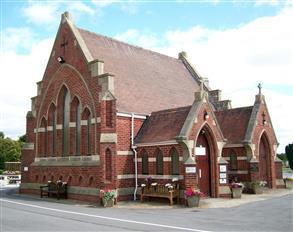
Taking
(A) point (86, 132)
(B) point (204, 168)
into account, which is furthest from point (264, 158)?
A: (A) point (86, 132)

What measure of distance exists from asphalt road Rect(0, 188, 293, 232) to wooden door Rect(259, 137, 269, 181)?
31.5 ft

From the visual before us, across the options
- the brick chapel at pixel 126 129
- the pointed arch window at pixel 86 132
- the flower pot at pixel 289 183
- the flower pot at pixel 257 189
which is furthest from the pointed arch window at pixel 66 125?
the flower pot at pixel 289 183

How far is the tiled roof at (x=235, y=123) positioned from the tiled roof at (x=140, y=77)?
3356 millimetres

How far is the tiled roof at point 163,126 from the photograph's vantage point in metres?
22.5

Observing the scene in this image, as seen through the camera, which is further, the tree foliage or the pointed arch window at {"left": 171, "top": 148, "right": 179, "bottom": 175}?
the tree foliage

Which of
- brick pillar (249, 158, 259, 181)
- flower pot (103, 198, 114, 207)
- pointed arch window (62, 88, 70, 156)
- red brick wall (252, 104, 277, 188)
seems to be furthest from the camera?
red brick wall (252, 104, 277, 188)

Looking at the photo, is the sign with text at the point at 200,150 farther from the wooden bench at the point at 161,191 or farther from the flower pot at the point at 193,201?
the flower pot at the point at 193,201

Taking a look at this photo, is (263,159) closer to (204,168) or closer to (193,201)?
(204,168)

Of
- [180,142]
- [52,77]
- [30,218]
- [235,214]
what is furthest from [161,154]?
[52,77]

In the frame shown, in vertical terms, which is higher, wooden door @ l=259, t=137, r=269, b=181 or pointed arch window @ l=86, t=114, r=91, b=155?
pointed arch window @ l=86, t=114, r=91, b=155

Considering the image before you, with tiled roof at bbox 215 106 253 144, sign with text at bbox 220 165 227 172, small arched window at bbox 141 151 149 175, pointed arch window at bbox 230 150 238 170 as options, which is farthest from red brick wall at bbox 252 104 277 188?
small arched window at bbox 141 151 149 175

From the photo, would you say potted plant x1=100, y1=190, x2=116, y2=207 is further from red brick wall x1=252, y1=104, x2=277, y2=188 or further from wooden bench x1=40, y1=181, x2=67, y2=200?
red brick wall x1=252, y1=104, x2=277, y2=188

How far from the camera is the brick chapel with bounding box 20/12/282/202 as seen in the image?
22.4 metres

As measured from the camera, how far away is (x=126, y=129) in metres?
23.9
